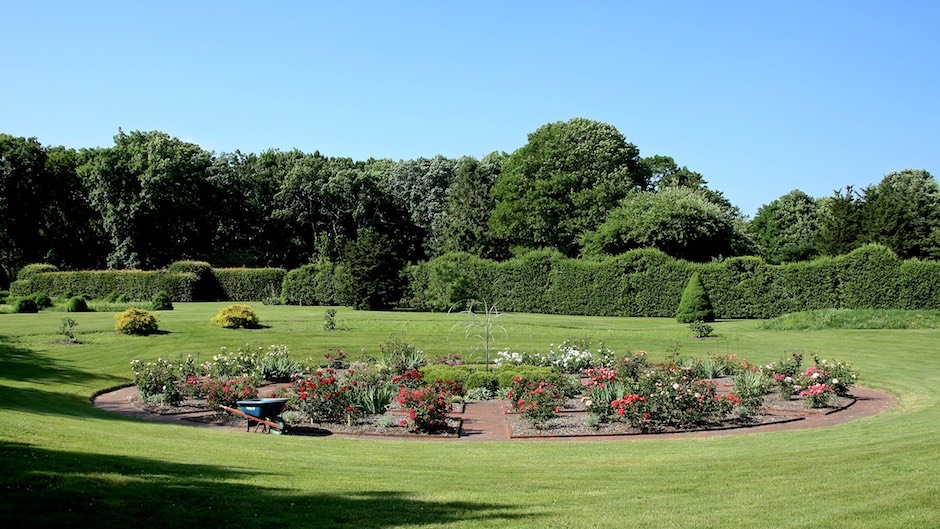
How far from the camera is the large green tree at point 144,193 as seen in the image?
60.2 metres

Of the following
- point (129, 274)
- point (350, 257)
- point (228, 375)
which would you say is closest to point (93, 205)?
point (129, 274)

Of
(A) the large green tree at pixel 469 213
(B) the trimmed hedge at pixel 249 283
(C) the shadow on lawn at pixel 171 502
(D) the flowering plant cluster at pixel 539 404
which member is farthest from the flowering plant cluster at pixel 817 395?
(A) the large green tree at pixel 469 213

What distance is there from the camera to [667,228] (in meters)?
49.2

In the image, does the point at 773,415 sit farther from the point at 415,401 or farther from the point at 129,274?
the point at 129,274

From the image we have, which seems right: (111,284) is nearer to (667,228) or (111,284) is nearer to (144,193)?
(144,193)

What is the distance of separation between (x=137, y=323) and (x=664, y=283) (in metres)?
25.7

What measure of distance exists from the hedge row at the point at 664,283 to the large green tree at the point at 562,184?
12.1m

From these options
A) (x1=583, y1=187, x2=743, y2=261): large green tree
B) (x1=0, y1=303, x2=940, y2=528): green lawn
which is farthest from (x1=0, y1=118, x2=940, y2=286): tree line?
(x1=0, y1=303, x2=940, y2=528): green lawn

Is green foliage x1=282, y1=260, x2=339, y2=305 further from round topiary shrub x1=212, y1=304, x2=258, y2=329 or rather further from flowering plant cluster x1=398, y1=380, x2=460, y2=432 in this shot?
flowering plant cluster x1=398, y1=380, x2=460, y2=432

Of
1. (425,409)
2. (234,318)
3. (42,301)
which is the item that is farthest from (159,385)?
(42,301)

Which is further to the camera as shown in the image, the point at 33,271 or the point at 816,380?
the point at 33,271

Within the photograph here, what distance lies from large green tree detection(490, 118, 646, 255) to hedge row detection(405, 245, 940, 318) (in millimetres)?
12058

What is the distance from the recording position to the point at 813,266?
38500 mm

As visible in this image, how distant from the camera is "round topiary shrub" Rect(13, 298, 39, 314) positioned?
38.2 metres
